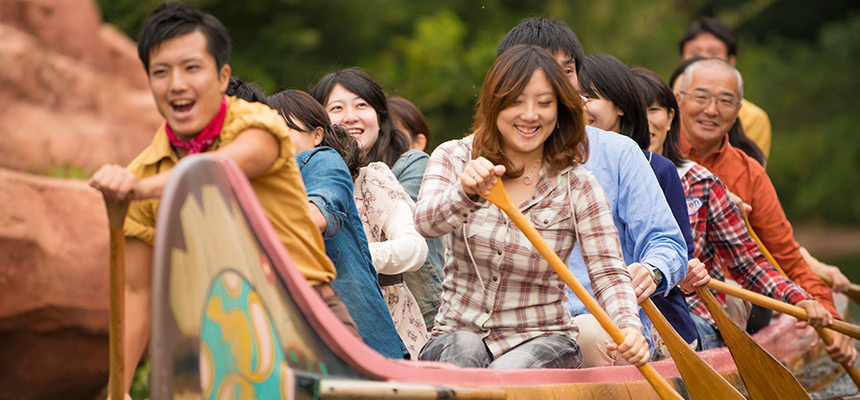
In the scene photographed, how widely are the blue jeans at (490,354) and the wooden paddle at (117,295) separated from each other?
0.81m

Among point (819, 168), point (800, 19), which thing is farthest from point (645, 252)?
point (800, 19)

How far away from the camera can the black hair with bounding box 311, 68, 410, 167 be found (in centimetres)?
356

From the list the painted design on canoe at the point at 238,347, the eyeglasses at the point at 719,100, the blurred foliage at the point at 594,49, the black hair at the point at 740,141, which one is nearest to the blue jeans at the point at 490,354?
the painted design on canoe at the point at 238,347

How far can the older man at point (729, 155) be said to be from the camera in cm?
407

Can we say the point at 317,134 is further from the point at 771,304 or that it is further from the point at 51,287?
the point at 51,287

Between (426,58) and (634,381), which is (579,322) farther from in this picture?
(426,58)

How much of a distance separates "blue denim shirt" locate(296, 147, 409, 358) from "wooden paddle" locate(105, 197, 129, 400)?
71 centimetres

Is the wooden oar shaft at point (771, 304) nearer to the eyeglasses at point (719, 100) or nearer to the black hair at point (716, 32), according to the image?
the eyeglasses at point (719, 100)

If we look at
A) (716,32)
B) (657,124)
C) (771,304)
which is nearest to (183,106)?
(657,124)

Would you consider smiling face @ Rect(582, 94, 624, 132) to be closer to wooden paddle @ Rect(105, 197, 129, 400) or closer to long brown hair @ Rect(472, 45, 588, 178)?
long brown hair @ Rect(472, 45, 588, 178)

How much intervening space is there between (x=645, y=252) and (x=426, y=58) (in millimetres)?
8860

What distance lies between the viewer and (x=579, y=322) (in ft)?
9.29

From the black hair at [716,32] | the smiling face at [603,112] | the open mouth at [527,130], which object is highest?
the black hair at [716,32]

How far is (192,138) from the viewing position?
6.89 feet
